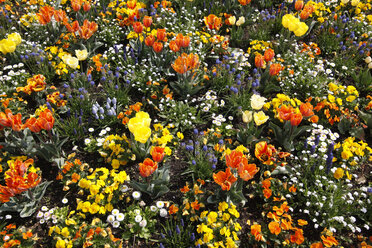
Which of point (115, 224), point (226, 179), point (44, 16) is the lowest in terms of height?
point (115, 224)

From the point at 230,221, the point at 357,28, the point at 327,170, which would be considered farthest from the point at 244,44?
the point at 230,221

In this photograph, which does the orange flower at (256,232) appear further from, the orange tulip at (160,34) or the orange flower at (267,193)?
the orange tulip at (160,34)

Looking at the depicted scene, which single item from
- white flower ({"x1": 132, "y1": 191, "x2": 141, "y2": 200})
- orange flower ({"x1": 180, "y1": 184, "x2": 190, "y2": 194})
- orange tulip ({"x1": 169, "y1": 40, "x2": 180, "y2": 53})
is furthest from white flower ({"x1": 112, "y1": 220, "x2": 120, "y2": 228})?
orange tulip ({"x1": 169, "y1": 40, "x2": 180, "y2": 53})

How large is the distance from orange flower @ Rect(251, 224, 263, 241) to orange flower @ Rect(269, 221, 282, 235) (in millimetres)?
113

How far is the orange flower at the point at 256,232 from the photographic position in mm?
2686

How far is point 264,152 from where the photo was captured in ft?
10.3

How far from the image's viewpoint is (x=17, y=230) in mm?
2811

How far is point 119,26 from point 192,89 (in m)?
1.99

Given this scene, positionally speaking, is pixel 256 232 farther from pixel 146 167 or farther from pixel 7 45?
pixel 7 45

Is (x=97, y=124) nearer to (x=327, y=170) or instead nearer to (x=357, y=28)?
(x=327, y=170)

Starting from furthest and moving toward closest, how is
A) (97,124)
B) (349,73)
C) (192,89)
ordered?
1. (349,73)
2. (192,89)
3. (97,124)

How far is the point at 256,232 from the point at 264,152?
0.84 metres

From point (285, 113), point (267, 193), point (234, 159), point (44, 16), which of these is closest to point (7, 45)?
point (44, 16)

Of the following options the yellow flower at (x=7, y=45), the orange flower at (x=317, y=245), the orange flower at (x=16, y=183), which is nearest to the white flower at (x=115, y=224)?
the orange flower at (x=16, y=183)
